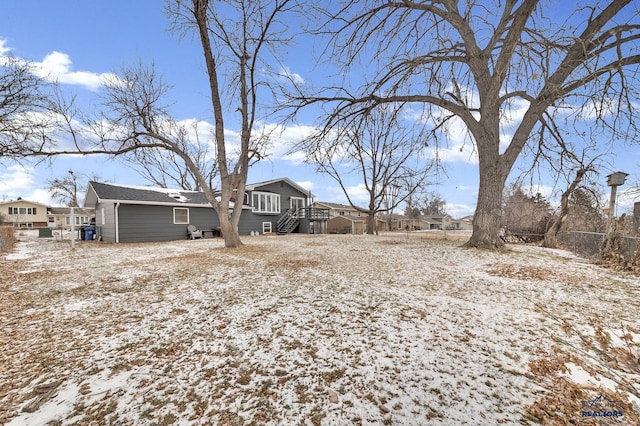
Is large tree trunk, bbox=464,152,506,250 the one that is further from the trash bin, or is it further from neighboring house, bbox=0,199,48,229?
neighboring house, bbox=0,199,48,229

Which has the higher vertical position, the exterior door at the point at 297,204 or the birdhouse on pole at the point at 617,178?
the exterior door at the point at 297,204

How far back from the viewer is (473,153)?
8977 millimetres

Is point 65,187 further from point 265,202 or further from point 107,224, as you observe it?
point 265,202

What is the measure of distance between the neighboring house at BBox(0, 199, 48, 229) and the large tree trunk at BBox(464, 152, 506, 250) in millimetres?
63588

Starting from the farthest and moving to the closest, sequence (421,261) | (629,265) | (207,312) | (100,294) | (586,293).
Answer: (421,261)
(629,265)
(100,294)
(586,293)
(207,312)

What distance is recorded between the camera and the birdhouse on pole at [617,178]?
7.28 m

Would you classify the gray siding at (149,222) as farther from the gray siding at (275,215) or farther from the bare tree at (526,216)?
the bare tree at (526,216)

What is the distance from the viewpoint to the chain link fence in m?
5.83

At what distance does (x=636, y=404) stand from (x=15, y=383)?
4824 millimetres

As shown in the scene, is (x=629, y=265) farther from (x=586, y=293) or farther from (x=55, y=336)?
(x=55, y=336)

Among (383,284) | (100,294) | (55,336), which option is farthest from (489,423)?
(100,294)

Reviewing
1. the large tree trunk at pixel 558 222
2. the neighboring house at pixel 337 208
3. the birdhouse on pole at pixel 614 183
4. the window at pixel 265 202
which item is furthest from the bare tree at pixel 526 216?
the neighboring house at pixel 337 208

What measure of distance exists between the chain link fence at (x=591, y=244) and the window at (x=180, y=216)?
18706mm

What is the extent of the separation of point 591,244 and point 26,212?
69.3 meters
